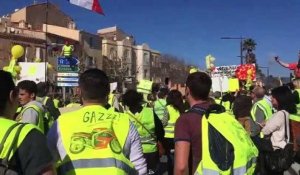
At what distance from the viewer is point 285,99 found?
6.05 meters

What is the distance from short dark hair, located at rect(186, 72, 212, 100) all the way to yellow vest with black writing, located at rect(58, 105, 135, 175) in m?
0.93

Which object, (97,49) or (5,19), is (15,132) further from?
(97,49)

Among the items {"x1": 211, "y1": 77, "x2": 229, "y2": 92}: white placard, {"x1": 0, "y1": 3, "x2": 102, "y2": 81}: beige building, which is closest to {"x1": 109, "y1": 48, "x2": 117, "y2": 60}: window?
{"x1": 0, "y1": 3, "x2": 102, "y2": 81}: beige building

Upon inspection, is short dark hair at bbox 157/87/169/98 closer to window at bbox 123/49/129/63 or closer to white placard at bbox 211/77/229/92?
white placard at bbox 211/77/229/92

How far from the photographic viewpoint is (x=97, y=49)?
81812mm

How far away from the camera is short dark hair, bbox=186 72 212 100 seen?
4.19 meters

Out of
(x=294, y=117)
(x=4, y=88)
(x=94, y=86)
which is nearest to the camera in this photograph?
(x=4, y=88)

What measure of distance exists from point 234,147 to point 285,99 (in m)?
2.50

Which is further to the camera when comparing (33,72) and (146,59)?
(146,59)

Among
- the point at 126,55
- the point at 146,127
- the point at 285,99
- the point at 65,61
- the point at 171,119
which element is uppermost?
the point at 126,55

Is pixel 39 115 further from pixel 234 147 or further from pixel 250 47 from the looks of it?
pixel 250 47

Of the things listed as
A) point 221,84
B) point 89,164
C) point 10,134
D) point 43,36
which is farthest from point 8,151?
point 43,36

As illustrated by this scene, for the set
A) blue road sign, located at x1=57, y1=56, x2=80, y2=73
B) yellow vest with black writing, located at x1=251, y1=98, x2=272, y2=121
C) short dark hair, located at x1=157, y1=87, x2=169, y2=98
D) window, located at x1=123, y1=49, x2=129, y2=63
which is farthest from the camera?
window, located at x1=123, y1=49, x2=129, y2=63

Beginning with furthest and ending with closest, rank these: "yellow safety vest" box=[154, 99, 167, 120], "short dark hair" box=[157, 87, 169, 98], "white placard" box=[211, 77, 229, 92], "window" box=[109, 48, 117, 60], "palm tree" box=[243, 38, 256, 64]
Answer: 1. "window" box=[109, 48, 117, 60]
2. "palm tree" box=[243, 38, 256, 64]
3. "white placard" box=[211, 77, 229, 92]
4. "short dark hair" box=[157, 87, 169, 98]
5. "yellow safety vest" box=[154, 99, 167, 120]
